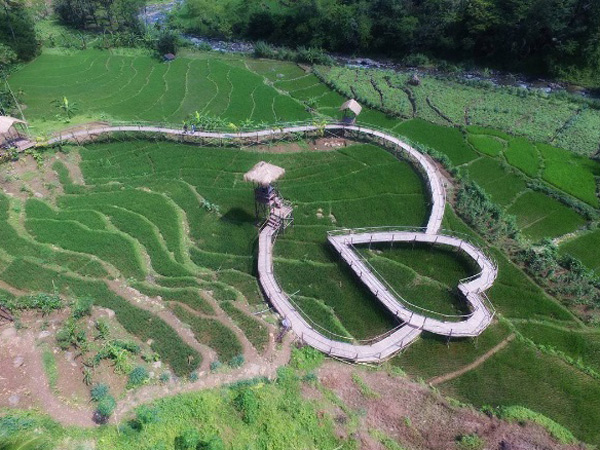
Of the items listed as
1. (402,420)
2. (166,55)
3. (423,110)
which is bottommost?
(402,420)

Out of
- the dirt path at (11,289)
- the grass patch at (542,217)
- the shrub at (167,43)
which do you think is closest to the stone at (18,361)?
the dirt path at (11,289)

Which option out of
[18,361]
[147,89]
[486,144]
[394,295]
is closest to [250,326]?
[394,295]

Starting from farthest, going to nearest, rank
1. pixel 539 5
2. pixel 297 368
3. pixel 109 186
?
pixel 539 5
pixel 109 186
pixel 297 368

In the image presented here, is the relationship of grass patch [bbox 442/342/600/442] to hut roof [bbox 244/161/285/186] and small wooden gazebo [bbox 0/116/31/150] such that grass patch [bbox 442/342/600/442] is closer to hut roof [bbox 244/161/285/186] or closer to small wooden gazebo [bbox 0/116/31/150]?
hut roof [bbox 244/161/285/186]

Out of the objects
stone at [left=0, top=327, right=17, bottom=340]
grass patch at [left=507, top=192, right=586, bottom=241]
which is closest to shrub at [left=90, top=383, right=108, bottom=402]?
stone at [left=0, top=327, right=17, bottom=340]

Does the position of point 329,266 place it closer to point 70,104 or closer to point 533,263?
point 533,263

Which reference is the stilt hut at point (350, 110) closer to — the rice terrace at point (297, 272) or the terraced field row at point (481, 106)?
the rice terrace at point (297, 272)

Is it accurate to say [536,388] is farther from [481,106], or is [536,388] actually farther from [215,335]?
[481,106]

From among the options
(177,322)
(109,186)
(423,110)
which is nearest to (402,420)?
(177,322)
